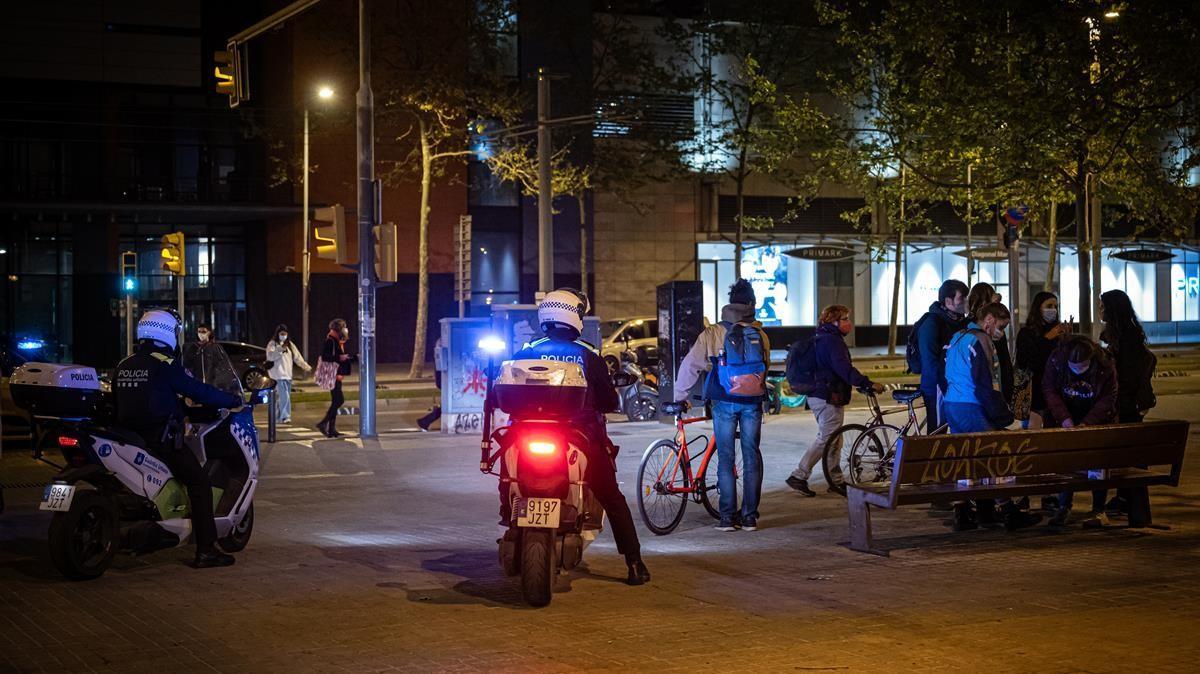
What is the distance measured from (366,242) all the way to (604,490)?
1166 centimetres

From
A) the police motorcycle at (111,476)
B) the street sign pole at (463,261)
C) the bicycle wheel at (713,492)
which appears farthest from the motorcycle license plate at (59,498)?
the street sign pole at (463,261)

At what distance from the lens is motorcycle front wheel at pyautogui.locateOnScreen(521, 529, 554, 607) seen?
7.92m

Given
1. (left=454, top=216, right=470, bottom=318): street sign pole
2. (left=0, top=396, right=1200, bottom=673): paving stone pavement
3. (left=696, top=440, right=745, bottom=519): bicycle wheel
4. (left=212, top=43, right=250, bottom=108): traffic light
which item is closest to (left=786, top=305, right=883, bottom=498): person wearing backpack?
(left=0, top=396, right=1200, bottom=673): paving stone pavement

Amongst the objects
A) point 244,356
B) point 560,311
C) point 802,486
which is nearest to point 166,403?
point 560,311

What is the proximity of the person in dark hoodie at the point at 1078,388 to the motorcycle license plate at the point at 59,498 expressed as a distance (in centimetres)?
729

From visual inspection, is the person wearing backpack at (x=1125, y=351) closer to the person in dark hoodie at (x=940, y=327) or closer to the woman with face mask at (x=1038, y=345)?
the woman with face mask at (x=1038, y=345)

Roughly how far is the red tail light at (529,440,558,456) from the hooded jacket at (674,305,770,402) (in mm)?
2851

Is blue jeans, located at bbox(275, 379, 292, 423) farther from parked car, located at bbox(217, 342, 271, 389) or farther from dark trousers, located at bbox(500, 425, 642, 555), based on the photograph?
dark trousers, located at bbox(500, 425, 642, 555)

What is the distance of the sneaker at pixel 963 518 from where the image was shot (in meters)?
10.8

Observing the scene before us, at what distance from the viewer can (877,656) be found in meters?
6.80

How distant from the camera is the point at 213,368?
33.1ft

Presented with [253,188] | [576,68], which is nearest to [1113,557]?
[576,68]

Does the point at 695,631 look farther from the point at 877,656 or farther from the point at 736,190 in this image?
the point at 736,190

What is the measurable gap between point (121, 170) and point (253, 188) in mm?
4251
